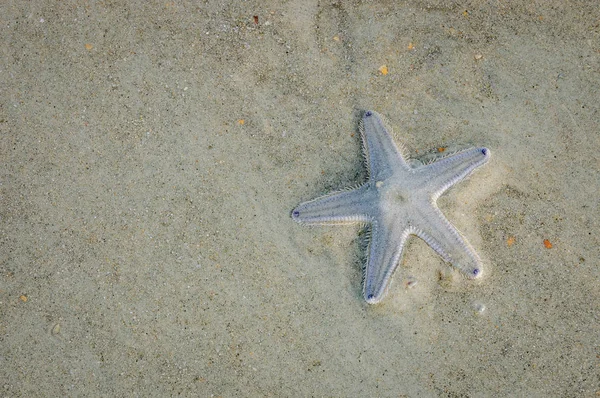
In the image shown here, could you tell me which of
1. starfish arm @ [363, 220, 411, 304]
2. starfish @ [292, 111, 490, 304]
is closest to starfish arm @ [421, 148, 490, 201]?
starfish @ [292, 111, 490, 304]

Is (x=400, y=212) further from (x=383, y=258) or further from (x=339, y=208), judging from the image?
(x=339, y=208)

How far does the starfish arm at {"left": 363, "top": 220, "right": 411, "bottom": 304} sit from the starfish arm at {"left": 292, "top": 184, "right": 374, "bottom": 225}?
0.20 metres

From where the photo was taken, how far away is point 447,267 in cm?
440

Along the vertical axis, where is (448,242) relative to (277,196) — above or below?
above

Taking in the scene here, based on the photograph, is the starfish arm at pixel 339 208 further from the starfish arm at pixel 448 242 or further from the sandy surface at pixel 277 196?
the starfish arm at pixel 448 242

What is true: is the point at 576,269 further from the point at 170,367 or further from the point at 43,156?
the point at 43,156

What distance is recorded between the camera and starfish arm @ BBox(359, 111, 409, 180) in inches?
173

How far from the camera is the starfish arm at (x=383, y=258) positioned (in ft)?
14.1

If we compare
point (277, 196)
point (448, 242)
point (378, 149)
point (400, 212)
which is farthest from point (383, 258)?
point (277, 196)

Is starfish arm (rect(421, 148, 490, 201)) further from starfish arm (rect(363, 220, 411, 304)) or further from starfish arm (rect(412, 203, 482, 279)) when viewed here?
→ starfish arm (rect(363, 220, 411, 304))

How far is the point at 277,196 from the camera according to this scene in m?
4.63

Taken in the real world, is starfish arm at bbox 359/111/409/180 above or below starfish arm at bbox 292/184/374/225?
above

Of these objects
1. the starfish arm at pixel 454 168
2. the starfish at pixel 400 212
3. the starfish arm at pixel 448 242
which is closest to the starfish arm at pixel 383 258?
the starfish at pixel 400 212

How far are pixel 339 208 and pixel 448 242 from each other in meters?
1.06
